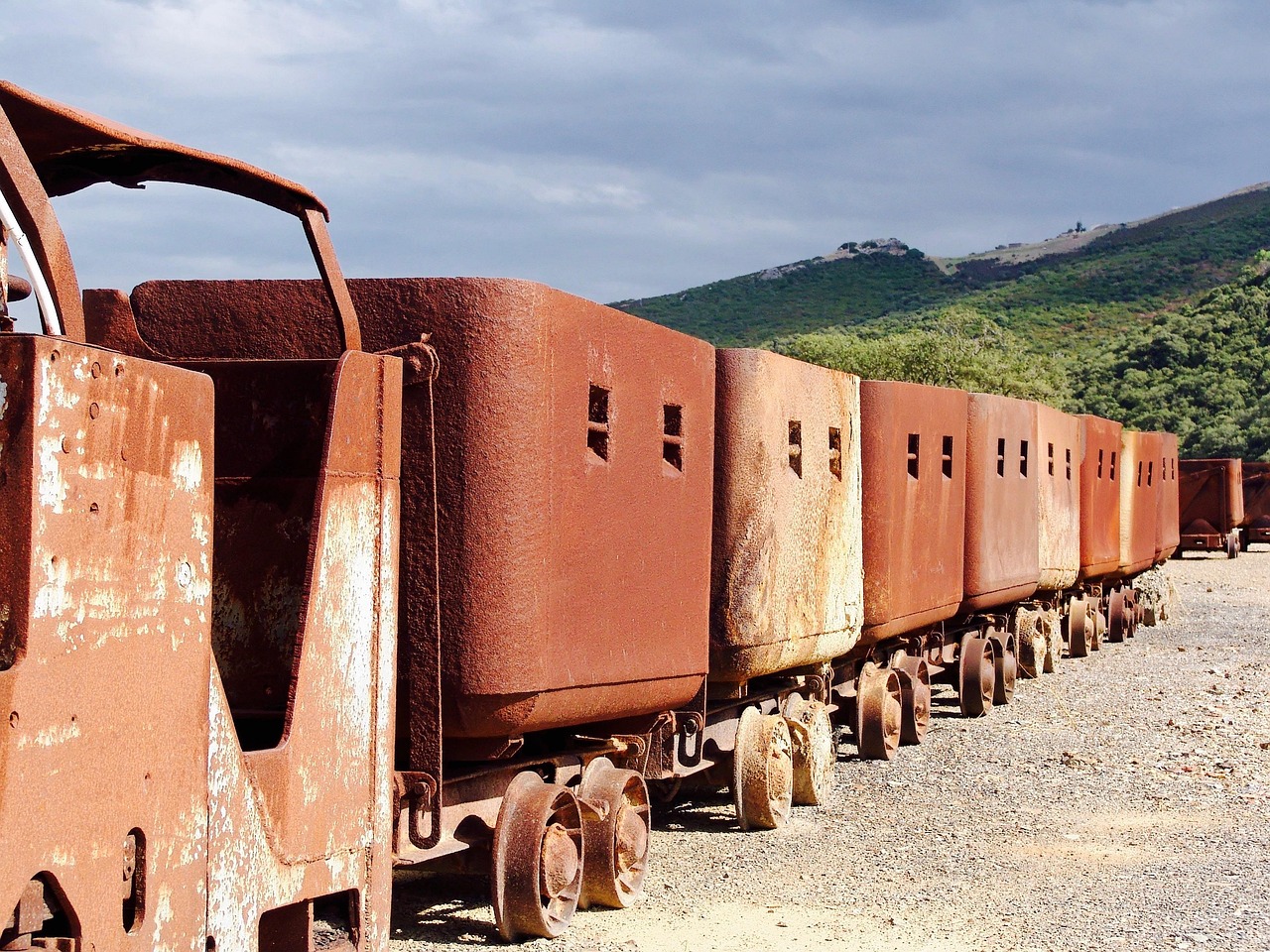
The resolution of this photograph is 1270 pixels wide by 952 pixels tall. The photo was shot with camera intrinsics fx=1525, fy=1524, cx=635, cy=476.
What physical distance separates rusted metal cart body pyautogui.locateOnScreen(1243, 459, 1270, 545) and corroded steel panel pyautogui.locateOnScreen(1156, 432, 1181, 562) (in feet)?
49.9

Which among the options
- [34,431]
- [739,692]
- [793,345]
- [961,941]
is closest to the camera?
[34,431]

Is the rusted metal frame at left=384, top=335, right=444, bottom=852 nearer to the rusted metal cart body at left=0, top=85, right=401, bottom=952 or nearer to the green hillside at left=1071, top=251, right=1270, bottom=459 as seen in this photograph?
the rusted metal cart body at left=0, top=85, right=401, bottom=952

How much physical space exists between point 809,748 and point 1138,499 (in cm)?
1620

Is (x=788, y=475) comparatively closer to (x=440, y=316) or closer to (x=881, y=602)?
(x=881, y=602)

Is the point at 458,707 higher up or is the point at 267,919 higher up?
the point at 458,707

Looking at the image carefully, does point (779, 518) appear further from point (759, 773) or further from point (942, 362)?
point (942, 362)

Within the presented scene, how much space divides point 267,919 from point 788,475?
5148mm

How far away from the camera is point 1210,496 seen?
125ft

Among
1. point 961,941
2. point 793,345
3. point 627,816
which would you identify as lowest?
point 961,941

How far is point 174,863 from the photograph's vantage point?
3312 mm

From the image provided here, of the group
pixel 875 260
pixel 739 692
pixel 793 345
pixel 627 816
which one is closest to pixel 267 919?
pixel 627 816

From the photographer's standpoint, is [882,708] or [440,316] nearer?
[440,316]

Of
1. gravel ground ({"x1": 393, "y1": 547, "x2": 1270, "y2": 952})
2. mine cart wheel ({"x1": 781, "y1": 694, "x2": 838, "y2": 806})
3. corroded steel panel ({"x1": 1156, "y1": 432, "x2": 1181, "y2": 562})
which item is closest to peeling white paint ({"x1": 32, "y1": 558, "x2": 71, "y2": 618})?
gravel ground ({"x1": 393, "y1": 547, "x2": 1270, "y2": 952})

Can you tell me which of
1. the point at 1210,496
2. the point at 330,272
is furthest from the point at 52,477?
the point at 1210,496
